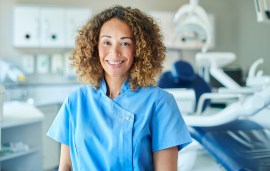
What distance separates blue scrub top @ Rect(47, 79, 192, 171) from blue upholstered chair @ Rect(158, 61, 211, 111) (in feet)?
4.26

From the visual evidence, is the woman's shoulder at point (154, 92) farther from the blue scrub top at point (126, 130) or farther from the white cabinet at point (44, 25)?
the white cabinet at point (44, 25)

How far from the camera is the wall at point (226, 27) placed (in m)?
3.09

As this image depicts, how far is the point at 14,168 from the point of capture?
5.96ft

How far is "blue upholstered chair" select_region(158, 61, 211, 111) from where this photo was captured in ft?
7.17

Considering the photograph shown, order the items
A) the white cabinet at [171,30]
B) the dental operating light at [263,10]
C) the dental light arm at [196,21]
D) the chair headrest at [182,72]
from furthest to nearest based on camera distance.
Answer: the white cabinet at [171,30] → the chair headrest at [182,72] → the dental light arm at [196,21] → the dental operating light at [263,10]

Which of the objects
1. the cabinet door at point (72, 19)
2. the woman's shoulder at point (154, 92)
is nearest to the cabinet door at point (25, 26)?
the cabinet door at point (72, 19)

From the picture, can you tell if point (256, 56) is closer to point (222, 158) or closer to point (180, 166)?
point (180, 166)

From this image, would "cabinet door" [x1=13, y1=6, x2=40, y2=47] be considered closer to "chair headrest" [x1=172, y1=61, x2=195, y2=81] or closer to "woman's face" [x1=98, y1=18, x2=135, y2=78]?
"chair headrest" [x1=172, y1=61, x2=195, y2=81]

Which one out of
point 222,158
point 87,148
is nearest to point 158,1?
point 222,158

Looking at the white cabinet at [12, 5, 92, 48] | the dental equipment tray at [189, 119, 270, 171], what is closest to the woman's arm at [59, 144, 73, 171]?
the dental equipment tray at [189, 119, 270, 171]

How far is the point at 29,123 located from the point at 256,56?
3381 millimetres

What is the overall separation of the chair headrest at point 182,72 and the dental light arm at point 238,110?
665mm

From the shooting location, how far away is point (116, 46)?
2.82 ft

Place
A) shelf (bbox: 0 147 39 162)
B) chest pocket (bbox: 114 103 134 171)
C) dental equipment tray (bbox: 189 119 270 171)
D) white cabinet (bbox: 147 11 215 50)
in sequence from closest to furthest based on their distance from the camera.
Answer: chest pocket (bbox: 114 103 134 171), dental equipment tray (bbox: 189 119 270 171), shelf (bbox: 0 147 39 162), white cabinet (bbox: 147 11 215 50)
